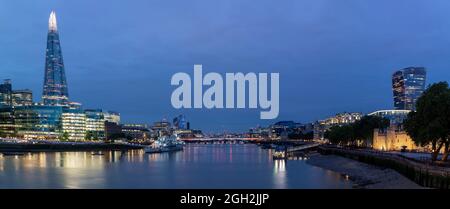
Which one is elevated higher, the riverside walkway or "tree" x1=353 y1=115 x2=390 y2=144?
"tree" x1=353 y1=115 x2=390 y2=144

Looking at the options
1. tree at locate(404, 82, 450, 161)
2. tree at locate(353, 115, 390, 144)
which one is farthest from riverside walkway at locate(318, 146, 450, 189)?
tree at locate(353, 115, 390, 144)

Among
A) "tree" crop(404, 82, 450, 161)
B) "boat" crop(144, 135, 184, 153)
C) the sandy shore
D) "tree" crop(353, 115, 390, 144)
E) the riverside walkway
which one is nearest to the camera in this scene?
the riverside walkway

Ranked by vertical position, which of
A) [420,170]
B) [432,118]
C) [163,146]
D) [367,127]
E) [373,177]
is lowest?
[163,146]

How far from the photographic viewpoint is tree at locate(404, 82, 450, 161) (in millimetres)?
40688

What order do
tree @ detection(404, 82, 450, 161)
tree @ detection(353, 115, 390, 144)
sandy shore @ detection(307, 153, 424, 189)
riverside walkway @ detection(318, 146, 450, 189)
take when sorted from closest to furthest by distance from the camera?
riverside walkway @ detection(318, 146, 450, 189), sandy shore @ detection(307, 153, 424, 189), tree @ detection(404, 82, 450, 161), tree @ detection(353, 115, 390, 144)

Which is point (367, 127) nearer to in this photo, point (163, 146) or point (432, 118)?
point (163, 146)

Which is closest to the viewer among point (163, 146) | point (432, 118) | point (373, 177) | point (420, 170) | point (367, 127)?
point (420, 170)

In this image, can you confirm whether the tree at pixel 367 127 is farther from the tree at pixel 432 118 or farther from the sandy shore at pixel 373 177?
the tree at pixel 432 118

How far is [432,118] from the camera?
42.7 m

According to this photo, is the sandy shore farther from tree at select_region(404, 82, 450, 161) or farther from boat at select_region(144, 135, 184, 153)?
boat at select_region(144, 135, 184, 153)

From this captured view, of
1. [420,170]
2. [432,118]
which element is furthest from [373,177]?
[420,170]

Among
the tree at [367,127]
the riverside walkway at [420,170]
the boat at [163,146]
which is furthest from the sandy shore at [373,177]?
the boat at [163,146]

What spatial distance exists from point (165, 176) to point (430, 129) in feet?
97.1

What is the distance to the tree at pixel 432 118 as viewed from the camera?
4069cm
